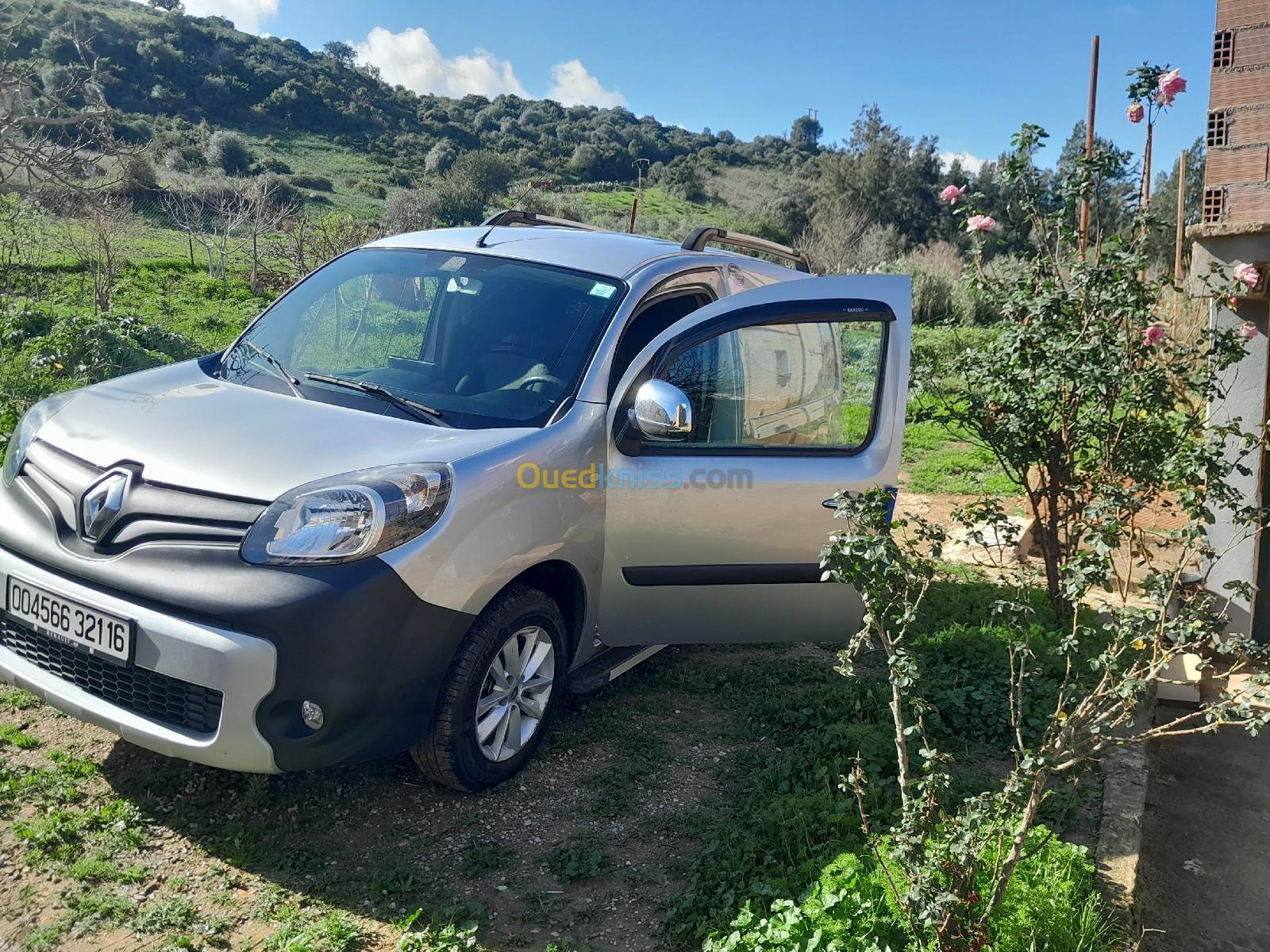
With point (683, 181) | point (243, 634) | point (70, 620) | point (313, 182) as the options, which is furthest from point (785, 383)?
point (683, 181)

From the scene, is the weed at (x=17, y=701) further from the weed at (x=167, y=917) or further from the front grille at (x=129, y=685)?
the weed at (x=167, y=917)

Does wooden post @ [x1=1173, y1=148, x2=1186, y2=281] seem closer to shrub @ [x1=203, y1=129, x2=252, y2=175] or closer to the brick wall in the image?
the brick wall

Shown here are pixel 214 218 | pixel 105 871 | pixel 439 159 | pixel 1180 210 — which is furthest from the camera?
pixel 439 159

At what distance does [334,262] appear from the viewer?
4660mm

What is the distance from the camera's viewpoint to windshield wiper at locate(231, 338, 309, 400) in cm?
373

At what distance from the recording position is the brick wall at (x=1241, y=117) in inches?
197

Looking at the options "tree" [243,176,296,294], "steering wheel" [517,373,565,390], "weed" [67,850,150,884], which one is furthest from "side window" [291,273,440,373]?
"tree" [243,176,296,294]

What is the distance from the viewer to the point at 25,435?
351cm

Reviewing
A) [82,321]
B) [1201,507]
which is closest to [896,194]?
[82,321]

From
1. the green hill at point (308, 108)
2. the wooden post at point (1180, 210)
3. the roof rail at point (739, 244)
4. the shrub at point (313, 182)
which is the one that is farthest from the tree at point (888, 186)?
the roof rail at point (739, 244)

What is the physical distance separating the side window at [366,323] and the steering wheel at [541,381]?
1.74 ft

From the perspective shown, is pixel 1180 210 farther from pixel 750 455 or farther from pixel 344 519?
pixel 344 519

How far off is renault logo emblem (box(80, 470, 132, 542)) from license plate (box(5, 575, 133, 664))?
21cm

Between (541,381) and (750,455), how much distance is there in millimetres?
878
